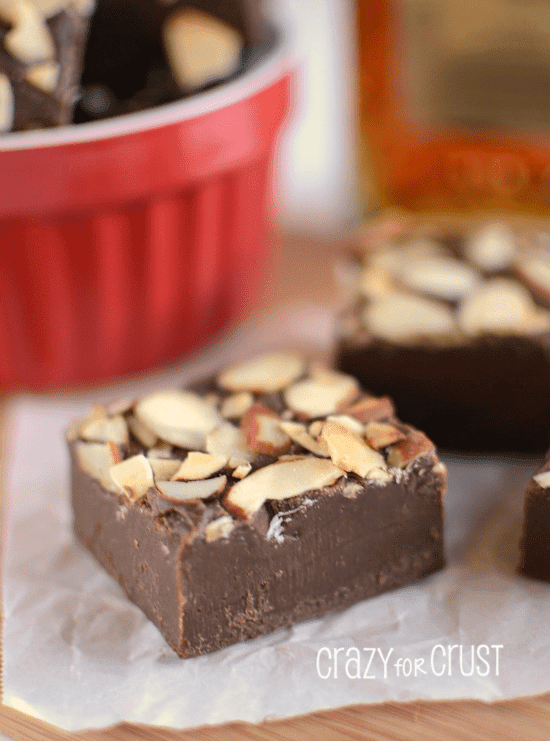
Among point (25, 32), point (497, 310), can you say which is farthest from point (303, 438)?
point (25, 32)

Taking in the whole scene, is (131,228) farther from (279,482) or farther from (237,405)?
(279,482)

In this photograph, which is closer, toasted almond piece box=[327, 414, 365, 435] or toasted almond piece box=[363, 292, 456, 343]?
toasted almond piece box=[327, 414, 365, 435]

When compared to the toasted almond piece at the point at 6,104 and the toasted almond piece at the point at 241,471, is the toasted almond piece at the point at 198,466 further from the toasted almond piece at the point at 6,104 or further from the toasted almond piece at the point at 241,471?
the toasted almond piece at the point at 6,104

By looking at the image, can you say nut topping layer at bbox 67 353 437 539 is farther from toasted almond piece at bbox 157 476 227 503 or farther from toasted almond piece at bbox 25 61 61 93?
toasted almond piece at bbox 25 61 61 93

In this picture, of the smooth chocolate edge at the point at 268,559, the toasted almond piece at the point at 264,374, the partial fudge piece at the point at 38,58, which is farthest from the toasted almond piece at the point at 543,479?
the partial fudge piece at the point at 38,58

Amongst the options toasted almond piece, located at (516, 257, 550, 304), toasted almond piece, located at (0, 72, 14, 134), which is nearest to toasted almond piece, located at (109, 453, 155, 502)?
toasted almond piece, located at (0, 72, 14, 134)
